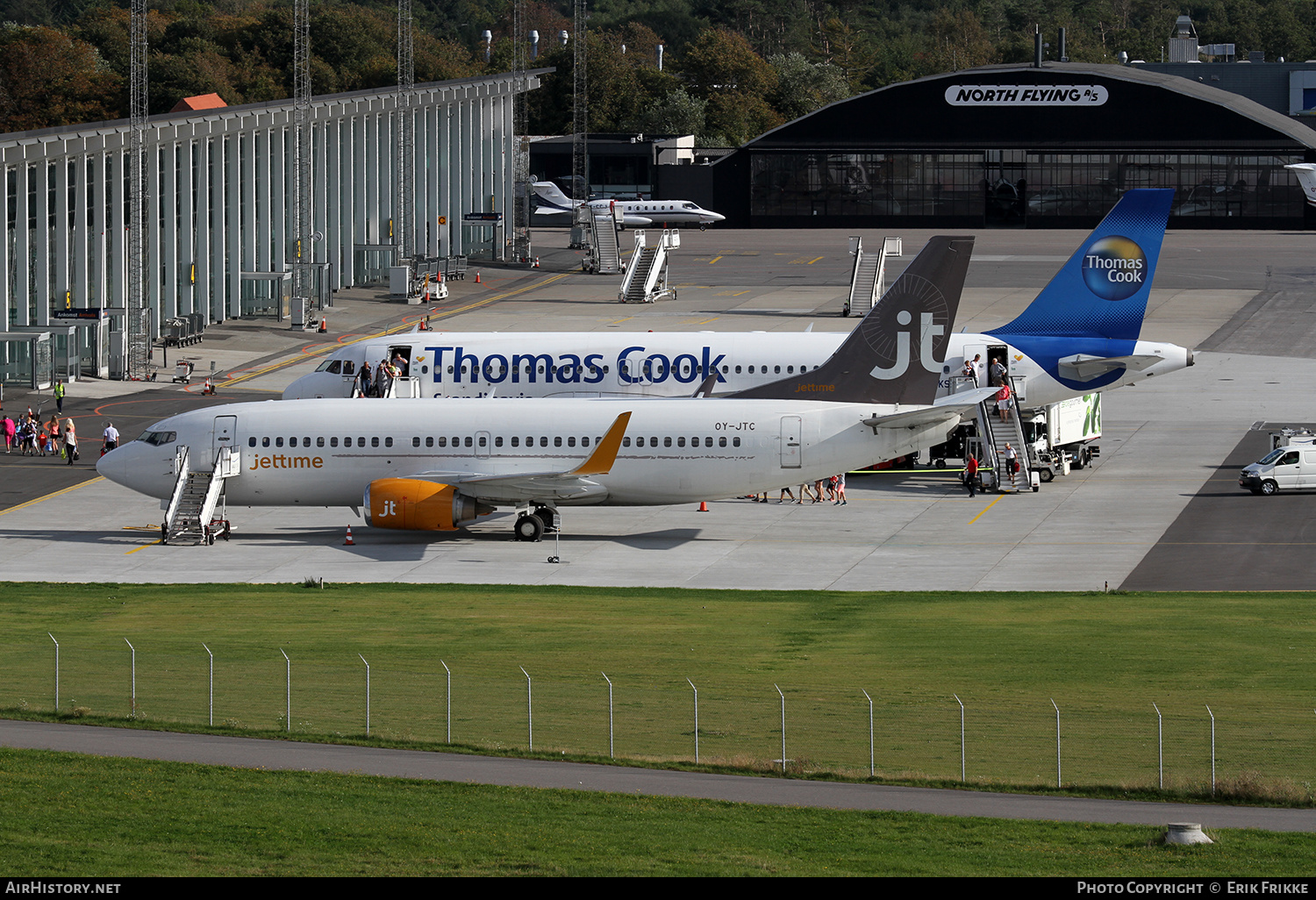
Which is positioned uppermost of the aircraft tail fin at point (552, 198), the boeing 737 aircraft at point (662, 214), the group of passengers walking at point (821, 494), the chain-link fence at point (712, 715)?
the aircraft tail fin at point (552, 198)

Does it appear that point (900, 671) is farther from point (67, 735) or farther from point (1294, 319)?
point (1294, 319)

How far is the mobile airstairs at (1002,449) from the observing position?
64.5 metres

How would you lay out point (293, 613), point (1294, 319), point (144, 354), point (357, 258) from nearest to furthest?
point (293, 613) → point (144, 354) → point (1294, 319) → point (357, 258)

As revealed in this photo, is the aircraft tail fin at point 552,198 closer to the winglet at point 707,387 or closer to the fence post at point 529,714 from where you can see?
the winglet at point 707,387

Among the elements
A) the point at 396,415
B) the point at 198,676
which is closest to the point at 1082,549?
the point at 396,415

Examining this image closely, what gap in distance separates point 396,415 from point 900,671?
23.3 metres

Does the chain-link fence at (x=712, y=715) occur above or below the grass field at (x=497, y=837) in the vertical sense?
above

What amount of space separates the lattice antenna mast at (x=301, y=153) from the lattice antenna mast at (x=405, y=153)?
12.5 m

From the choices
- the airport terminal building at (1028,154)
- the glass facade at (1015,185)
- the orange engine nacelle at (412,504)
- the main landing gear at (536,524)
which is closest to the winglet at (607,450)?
the main landing gear at (536,524)

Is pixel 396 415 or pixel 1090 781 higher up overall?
pixel 396 415

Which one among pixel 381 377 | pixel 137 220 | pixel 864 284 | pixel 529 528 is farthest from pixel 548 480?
pixel 864 284

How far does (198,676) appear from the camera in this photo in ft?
129

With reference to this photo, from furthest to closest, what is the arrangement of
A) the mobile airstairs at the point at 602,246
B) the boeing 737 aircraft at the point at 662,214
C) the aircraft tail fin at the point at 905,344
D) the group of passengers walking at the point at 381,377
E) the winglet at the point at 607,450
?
the boeing 737 aircraft at the point at 662,214 → the mobile airstairs at the point at 602,246 → the group of passengers walking at the point at 381,377 → the aircraft tail fin at the point at 905,344 → the winglet at the point at 607,450

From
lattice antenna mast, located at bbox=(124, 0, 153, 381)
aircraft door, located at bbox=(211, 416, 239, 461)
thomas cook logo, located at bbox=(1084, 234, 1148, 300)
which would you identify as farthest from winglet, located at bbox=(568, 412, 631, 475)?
lattice antenna mast, located at bbox=(124, 0, 153, 381)
